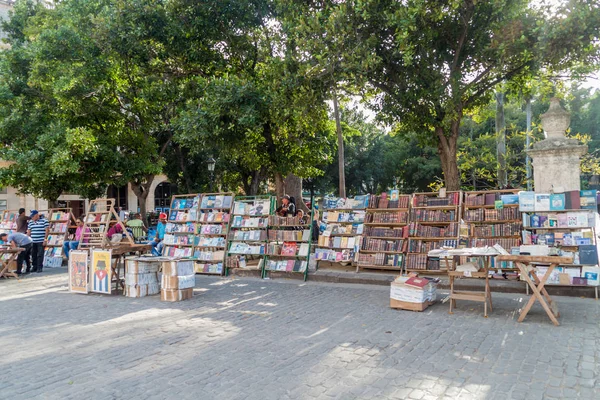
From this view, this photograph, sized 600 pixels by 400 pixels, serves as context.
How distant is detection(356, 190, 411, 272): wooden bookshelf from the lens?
10219mm

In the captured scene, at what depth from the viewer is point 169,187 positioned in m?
35.5

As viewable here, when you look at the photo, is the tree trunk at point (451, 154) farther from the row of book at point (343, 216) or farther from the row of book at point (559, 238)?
the row of book at point (559, 238)

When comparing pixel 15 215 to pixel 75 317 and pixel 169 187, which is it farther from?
pixel 169 187

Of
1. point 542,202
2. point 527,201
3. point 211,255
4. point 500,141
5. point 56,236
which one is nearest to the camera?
point 542,202

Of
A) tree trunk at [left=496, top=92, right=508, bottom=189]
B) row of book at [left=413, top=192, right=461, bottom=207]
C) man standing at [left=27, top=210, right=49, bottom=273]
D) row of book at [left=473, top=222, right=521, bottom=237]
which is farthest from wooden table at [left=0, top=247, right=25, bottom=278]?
tree trunk at [left=496, top=92, right=508, bottom=189]

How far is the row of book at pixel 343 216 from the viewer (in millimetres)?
10734

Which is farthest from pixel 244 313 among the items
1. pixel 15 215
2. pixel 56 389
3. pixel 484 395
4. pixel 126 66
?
pixel 15 215

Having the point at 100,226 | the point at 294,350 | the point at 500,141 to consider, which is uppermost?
the point at 500,141

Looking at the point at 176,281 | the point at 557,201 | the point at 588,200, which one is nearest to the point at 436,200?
the point at 557,201

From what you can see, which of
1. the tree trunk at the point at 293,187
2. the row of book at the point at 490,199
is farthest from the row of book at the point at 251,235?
the tree trunk at the point at 293,187

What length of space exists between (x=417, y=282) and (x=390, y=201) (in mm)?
3603

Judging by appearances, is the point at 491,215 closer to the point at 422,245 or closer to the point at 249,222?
the point at 422,245

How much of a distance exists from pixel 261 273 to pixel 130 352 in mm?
6042

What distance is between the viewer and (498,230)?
912 cm
